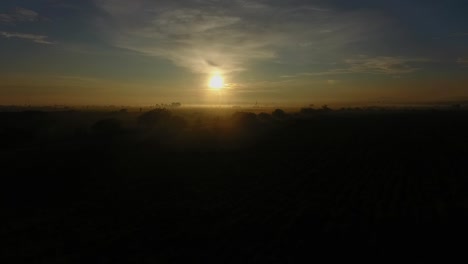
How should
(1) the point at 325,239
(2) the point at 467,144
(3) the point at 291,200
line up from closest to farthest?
(1) the point at 325,239 < (3) the point at 291,200 < (2) the point at 467,144

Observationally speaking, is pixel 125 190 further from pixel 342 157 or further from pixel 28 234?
pixel 342 157

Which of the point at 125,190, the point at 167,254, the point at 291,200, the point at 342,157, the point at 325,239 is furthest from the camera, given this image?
the point at 342,157

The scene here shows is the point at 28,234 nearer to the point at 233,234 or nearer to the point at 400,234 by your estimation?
the point at 233,234

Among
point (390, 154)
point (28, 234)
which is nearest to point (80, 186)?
point (28, 234)

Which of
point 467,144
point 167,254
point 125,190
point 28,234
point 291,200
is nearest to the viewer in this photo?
point 167,254

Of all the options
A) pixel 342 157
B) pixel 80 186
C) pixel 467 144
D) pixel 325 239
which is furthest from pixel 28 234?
pixel 467 144

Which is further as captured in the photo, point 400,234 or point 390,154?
point 390,154
